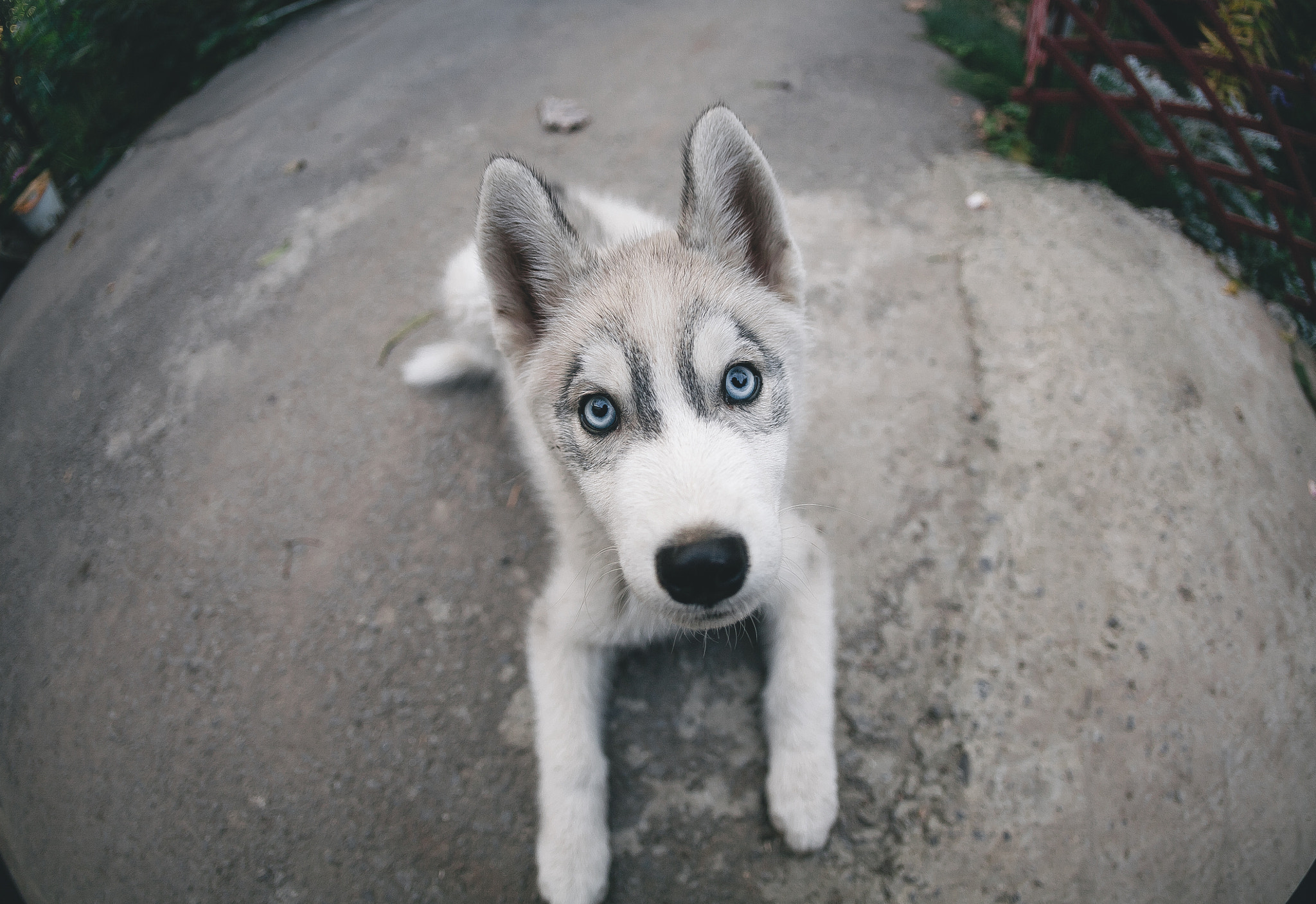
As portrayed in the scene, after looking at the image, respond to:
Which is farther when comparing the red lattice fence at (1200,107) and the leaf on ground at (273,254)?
the leaf on ground at (273,254)

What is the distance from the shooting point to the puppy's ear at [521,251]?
187 centimetres

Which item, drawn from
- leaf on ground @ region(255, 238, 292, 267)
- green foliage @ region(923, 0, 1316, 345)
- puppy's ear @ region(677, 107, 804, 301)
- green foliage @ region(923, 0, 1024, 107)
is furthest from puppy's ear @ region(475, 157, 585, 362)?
green foliage @ region(923, 0, 1024, 107)

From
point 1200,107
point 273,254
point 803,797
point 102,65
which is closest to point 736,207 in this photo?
point 803,797

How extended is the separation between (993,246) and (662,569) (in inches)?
115

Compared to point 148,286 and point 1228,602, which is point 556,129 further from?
point 1228,602

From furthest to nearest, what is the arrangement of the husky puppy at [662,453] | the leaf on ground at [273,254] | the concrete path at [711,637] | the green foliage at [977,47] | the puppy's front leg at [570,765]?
the green foliage at [977,47] → the leaf on ground at [273,254] → the concrete path at [711,637] → the puppy's front leg at [570,765] → the husky puppy at [662,453]

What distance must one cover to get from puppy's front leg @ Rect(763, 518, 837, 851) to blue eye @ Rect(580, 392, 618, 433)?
744 mm

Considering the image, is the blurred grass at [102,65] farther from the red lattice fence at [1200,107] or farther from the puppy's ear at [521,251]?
the red lattice fence at [1200,107]

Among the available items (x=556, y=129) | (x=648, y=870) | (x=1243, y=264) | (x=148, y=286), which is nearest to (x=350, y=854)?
(x=648, y=870)

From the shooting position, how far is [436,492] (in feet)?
9.33

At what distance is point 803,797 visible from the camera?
1951 millimetres

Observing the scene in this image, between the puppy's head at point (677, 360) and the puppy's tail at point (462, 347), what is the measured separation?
38.5 inches

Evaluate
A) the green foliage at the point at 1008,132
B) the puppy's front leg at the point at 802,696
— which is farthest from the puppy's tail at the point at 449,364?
the green foliage at the point at 1008,132

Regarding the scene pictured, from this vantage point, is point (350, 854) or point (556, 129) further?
point (556, 129)
